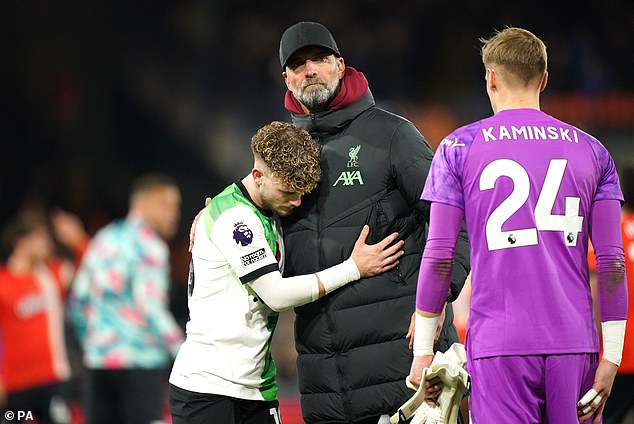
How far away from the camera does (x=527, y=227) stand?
3.22m

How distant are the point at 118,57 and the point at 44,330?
10.6 m

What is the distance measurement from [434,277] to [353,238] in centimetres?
74

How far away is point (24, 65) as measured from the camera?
721 inches

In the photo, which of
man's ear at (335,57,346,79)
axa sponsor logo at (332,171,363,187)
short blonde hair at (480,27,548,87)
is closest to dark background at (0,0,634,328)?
man's ear at (335,57,346,79)

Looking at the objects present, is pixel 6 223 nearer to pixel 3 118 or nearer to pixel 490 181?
pixel 3 118

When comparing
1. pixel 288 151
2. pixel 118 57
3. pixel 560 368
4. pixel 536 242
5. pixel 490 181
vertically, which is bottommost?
pixel 560 368

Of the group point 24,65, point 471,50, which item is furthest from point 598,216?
point 24,65

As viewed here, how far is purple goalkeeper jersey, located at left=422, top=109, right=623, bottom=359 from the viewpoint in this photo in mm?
3209

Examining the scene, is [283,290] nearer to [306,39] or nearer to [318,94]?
[318,94]

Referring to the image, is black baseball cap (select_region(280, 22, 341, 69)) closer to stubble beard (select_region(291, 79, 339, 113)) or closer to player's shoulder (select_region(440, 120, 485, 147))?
stubble beard (select_region(291, 79, 339, 113))

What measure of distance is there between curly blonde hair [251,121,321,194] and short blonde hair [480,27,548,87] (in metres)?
0.89

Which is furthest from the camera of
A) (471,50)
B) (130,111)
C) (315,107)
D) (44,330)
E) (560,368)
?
(130,111)

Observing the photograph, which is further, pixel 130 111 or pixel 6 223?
pixel 130 111

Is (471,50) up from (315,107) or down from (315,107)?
up
